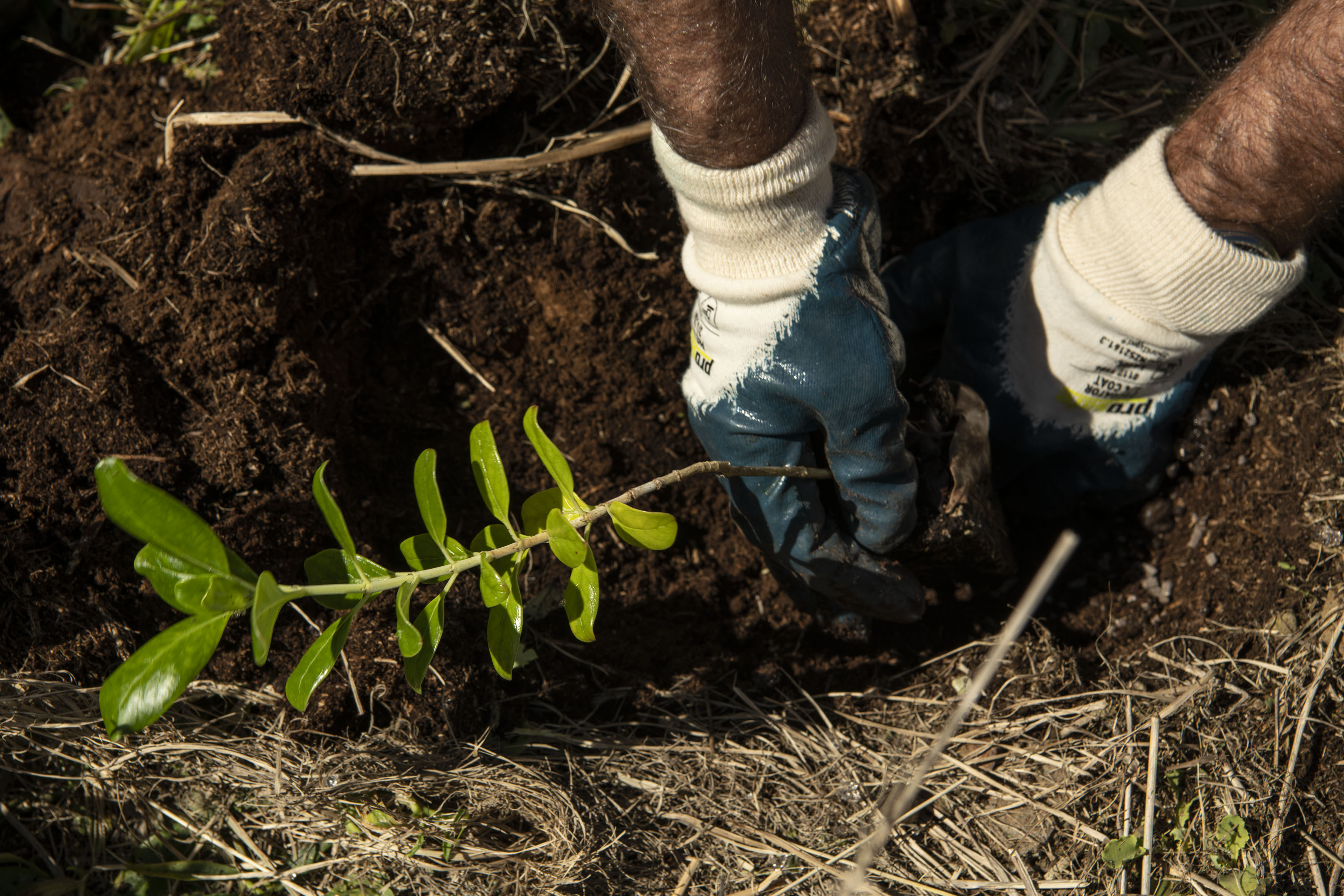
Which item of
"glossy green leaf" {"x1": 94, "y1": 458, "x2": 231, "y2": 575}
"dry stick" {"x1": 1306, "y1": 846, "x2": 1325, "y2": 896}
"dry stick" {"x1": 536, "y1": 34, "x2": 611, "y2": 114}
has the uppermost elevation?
"dry stick" {"x1": 536, "y1": 34, "x2": 611, "y2": 114}

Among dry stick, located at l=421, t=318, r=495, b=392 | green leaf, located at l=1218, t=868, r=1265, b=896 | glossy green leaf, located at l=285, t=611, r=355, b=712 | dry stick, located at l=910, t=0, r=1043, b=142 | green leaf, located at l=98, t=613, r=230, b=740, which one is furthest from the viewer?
dry stick, located at l=910, t=0, r=1043, b=142

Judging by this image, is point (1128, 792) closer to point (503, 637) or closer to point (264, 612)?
point (503, 637)

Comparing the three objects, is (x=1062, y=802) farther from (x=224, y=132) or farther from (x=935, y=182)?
(x=224, y=132)

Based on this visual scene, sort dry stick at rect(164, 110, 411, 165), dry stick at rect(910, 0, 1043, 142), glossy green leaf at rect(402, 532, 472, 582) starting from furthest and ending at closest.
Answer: dry stick at rect(910, 0, 1043, 142) → dry stick at rect(164, 110, 411, 165) → glossy green leaf at rect(402, 532, 472, 582)

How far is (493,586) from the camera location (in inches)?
44.2

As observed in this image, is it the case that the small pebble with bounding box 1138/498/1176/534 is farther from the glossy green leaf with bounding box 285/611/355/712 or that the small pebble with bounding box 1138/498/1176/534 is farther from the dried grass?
the glossy green leaf with bounding box 285/611/355/712

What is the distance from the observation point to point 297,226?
5.20 ft

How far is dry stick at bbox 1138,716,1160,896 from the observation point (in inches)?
55.8

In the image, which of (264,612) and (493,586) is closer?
(264,612)

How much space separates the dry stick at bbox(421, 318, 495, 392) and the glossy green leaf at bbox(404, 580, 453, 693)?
686 millimetres

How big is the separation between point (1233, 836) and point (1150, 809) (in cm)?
15

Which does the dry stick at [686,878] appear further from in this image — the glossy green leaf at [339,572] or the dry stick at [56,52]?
the dry stick at [56,52]

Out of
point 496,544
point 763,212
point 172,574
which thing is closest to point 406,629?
point 496,544

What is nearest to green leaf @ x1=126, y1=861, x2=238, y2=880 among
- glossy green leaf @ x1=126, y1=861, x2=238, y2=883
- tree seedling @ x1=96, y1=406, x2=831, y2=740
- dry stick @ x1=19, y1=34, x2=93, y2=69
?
glossy green leaf @ x1=126, y1=861, x2=238, y2=883
